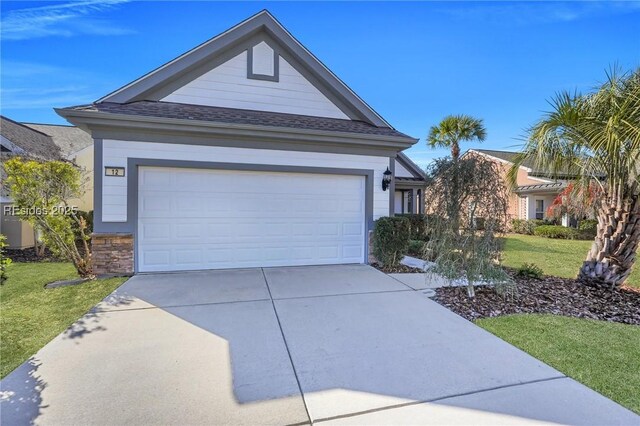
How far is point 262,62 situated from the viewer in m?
8.11

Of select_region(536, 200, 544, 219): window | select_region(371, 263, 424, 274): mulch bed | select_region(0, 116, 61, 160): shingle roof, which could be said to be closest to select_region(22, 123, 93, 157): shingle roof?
select_region(0, 116, 61, 160): shingle roof

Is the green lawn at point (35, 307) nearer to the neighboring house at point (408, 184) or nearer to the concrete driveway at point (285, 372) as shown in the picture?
the concrete driveway at point (285, 372)

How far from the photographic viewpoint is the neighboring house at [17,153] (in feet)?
30.7

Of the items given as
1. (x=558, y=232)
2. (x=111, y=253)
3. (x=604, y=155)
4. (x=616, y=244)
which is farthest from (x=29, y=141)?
Answer: (x=558, y=232)

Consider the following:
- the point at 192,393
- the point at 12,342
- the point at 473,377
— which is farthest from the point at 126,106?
the point at 473,377

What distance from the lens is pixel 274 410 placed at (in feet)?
7.66

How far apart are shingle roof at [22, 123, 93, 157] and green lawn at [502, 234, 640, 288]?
20.2 meters

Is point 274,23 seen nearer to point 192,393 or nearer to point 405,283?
point 405,283

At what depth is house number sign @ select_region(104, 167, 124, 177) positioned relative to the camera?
20.8 ft

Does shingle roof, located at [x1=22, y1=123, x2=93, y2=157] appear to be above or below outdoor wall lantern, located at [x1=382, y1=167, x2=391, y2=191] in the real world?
above

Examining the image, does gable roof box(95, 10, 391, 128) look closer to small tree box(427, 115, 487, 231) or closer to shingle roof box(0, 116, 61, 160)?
shingle roof box(0, 116, 61, 160)

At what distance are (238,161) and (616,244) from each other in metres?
8.02

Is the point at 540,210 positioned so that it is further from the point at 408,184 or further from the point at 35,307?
the point at 35,307

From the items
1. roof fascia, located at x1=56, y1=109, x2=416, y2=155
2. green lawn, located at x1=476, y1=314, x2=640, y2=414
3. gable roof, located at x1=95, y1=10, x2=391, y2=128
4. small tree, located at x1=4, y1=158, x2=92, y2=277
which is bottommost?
green lawn, located at x1=476, y1=314, x2=640, y2=414
